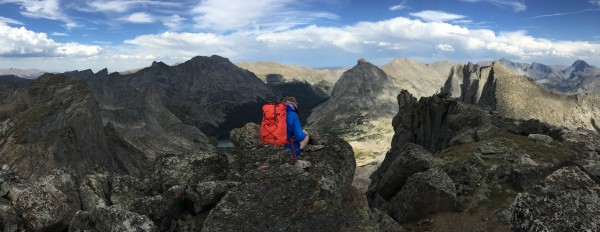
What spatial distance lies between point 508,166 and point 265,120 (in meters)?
34.6

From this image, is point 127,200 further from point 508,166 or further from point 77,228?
point 508,166

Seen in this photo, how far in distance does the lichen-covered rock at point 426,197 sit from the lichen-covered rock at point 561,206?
18.9 m

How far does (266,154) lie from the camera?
843 inches

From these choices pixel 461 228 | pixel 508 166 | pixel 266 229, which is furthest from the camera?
pixel 508 166

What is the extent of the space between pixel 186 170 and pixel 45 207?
6526 millimetres

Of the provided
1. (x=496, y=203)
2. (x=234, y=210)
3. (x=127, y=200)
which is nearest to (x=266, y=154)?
(x=234, y=210)

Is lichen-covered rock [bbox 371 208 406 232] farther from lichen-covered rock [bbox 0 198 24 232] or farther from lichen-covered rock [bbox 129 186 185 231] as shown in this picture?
lichen-covered rock [bbox 0 198 24 232]

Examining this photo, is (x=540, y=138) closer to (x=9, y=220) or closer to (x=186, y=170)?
(x=186, y=170)

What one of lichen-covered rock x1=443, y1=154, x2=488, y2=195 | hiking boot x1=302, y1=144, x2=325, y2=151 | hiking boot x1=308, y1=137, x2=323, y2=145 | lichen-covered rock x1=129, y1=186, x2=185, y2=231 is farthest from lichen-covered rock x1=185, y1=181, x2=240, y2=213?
lichen-covered rock x1=443, y1=154, x2=488, y2=195

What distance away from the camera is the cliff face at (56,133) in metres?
136

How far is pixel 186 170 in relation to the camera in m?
22.3

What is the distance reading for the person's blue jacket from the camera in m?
20.1

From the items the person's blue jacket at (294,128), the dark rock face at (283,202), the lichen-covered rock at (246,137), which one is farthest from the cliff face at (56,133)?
the dark rock face at (283,202)

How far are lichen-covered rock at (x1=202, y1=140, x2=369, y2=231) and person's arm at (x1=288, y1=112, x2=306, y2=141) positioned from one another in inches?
43.2
